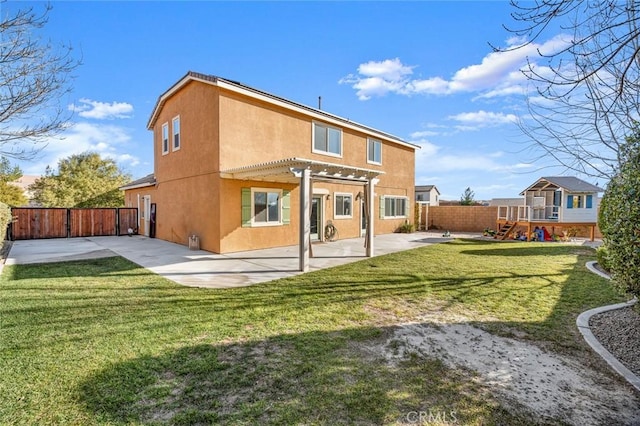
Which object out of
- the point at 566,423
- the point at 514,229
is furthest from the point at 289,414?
the point at 514,229

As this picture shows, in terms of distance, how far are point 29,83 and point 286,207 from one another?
859 cm

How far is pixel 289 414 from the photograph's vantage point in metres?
2.60

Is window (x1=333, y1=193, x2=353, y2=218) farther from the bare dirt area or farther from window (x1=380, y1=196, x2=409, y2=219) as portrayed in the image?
the bare dirt area

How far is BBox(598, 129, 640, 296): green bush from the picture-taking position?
3.42m

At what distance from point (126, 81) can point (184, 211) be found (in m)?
5.85

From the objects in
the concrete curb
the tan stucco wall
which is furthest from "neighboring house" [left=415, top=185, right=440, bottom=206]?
the concrete curb

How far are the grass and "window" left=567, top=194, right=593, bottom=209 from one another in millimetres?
20897

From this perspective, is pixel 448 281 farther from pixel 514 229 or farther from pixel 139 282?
pixel 514 229

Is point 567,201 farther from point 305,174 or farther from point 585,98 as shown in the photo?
point 305,174

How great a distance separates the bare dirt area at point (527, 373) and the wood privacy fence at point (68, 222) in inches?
729

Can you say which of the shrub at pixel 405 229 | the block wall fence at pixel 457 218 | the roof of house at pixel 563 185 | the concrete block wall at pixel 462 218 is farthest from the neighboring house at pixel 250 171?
the roof of house at pixel 563 185

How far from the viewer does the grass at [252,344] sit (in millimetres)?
2697

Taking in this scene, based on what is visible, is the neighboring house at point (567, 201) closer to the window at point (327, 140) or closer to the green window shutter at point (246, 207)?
the window at point (327, 140)

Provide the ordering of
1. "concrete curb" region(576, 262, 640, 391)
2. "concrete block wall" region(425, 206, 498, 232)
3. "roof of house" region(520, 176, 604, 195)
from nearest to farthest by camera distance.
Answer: "concrete curb" region(576, 262, 640, 391) → "concrete block wall" region(425, 206, 498, 232) → "roof of house" region(520, 176, 604, 195)
